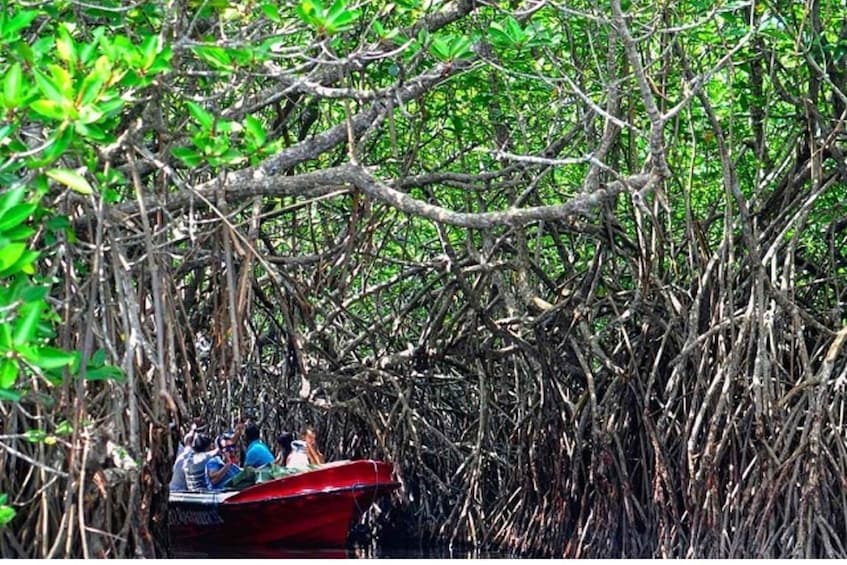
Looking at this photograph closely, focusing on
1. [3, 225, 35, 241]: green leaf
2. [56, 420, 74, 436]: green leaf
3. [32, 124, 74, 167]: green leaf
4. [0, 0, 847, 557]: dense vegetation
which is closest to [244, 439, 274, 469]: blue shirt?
[0, 0, 847, 557]: dense vegetation

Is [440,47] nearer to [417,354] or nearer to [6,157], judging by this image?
[6,157]

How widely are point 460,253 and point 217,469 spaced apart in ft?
10.9

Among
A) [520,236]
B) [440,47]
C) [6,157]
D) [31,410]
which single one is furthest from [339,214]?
[6,157]

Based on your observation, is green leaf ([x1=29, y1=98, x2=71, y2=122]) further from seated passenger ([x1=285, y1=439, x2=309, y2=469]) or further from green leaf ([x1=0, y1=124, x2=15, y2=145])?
seated passenger ([x1=285, y1=439, x2=309, y2=469])

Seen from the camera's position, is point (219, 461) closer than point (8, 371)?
No

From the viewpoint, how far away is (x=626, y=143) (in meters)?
8.03

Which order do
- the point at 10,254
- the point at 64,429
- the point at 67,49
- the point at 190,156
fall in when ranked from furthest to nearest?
the point at 64,429 < the point at 190,156 < the point at 67,49 < the point at 10,254

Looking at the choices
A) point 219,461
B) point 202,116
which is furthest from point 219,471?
point 202,116

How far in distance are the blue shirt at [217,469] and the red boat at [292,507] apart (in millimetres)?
337

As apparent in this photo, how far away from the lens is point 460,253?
887 cm

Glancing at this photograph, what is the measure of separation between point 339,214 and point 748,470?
8.74 ft

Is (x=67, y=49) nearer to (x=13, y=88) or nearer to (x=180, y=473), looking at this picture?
(x=13, y=88)

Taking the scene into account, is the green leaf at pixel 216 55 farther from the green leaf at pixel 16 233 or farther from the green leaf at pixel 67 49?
the green leaf at pixel 16 233

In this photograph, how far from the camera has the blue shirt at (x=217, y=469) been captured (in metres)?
11.0
